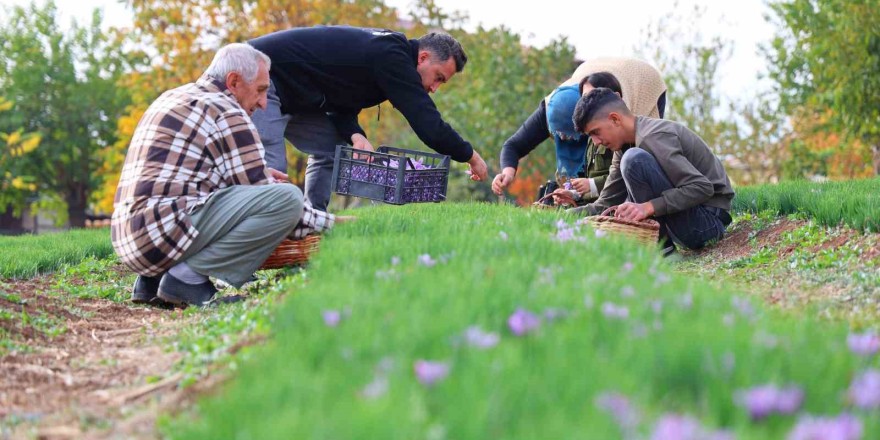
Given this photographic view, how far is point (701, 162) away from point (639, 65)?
1262 millimetres

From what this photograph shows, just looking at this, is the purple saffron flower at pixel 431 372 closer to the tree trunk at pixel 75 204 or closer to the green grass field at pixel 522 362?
the green grass field at pixel 522 362

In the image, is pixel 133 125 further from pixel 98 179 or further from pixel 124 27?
pixel 98 179

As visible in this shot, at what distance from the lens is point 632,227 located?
5445 mm

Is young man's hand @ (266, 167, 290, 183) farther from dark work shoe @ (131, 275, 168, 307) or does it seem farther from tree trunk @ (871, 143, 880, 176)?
tree trunk @ (871, 143, 880, 176)

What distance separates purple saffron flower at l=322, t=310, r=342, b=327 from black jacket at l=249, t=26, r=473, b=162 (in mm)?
3662

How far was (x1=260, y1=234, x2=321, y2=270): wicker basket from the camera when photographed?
520 cm

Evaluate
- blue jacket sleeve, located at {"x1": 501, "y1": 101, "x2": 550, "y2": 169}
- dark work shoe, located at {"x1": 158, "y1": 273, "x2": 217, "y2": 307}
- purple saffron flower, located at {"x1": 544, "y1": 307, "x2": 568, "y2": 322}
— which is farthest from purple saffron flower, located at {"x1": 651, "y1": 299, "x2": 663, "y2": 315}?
blue jacket sleeve, located at {"x1": 501, "y1": 101, "x2": 550, "y2": 169}

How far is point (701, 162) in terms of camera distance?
603 cm

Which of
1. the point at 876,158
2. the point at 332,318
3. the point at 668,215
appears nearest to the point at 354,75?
the point at 668,215

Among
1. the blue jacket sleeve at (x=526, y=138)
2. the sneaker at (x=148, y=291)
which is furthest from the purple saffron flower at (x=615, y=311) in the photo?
the blue jacket sleeve at (x=526, y=138)

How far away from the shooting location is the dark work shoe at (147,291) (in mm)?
5254

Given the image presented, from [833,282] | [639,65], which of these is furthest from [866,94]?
[833,282]

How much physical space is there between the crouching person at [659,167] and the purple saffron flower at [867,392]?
3763mm

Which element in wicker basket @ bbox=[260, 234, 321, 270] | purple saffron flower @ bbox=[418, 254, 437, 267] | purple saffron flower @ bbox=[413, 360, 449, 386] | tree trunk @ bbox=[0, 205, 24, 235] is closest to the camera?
purple saffron flower @ bbox=[413, 360, 449, 386]
